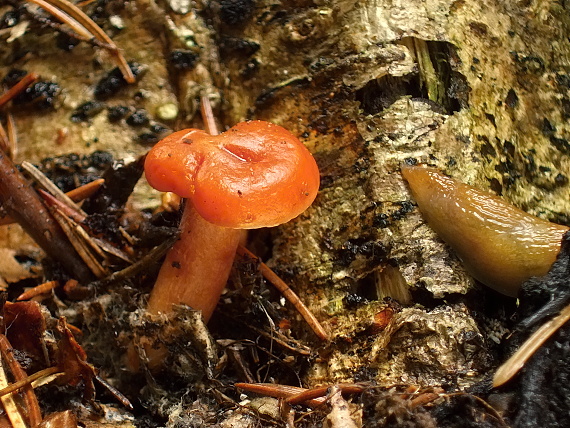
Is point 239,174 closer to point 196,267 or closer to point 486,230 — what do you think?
point 196,267

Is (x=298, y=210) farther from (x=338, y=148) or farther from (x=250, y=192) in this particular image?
(x=338, y=148)

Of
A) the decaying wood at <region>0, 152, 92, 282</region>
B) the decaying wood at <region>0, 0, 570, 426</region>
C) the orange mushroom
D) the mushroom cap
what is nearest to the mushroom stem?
the orange mushroom

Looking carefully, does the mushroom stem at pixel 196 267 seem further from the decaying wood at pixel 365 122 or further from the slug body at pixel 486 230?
the slug body at pixel 486 230

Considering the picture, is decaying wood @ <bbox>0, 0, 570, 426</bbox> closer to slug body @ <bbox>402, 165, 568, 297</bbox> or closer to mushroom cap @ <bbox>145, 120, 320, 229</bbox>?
slug body @ <bbox>402, 165, 568, 297</bbox>

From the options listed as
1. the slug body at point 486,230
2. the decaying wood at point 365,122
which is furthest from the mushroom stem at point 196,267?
the slug body at point 486,230

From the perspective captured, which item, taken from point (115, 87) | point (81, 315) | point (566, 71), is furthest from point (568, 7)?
point (81, 315)

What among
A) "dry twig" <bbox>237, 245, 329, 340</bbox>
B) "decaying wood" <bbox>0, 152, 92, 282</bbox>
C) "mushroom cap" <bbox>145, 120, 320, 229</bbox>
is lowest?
"dry twig" <bbox>237, 245, 329, 340</bbox>

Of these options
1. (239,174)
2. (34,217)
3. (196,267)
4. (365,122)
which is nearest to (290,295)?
(196,267)
